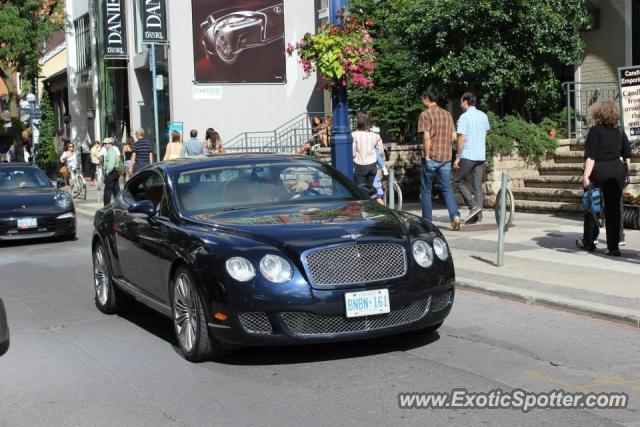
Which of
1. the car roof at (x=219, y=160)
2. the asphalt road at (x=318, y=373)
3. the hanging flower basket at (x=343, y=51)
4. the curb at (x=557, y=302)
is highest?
the hanging flower basket at (x=343, y=51)

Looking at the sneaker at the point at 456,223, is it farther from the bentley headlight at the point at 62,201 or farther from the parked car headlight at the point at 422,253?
the bentley headlight at the point at 62,201

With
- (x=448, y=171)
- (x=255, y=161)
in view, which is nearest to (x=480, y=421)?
(x=255, y=161)

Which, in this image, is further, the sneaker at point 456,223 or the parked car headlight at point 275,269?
the sneaker at point 456,223

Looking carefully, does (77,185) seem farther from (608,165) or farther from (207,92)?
(608,165)

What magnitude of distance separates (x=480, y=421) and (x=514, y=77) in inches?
517

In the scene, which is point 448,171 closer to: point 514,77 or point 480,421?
point 514,77

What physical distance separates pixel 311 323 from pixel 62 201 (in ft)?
37.1

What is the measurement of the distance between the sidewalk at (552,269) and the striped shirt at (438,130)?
121 centimetres

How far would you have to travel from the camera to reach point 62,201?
16.6m

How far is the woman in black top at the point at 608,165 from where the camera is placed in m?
10.8

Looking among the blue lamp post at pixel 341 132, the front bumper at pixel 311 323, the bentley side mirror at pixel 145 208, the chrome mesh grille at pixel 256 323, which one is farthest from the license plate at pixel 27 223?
the chrome mesh grille at pixel 256 323

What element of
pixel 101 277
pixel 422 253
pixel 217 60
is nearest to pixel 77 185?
pixel 217 60

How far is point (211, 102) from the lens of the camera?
3362 centimetres

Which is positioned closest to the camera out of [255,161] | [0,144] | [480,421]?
[480,421]
